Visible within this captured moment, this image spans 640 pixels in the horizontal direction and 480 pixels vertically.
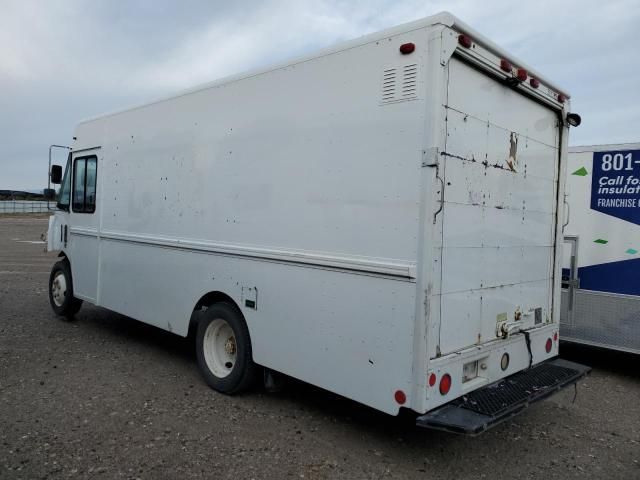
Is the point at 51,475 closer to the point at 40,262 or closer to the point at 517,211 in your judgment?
the point at 517,211

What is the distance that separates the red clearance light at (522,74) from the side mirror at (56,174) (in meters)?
6.81

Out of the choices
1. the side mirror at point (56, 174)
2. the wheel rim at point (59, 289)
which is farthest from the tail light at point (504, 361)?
the side mirror at point (56, 174)

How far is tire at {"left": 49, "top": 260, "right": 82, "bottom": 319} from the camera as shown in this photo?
7867 millimetres

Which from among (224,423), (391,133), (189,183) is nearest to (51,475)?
(224,423)

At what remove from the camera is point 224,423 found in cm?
448

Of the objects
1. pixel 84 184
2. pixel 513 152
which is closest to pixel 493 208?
pixel 513 152

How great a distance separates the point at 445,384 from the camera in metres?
3.63

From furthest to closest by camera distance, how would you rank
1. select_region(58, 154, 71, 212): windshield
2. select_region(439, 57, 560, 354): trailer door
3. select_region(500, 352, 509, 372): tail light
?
select_region(58, 154, 71, 212): windshield → select_region(500, 352, 509, 372): tail light → select_region(439, 57, 560, 354): trailer door

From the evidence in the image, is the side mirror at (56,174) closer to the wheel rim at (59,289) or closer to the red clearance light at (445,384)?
the wheel rim at (59,289)

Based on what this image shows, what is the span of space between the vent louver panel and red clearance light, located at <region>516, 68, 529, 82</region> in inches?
47.3

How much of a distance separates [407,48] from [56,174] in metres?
6.50

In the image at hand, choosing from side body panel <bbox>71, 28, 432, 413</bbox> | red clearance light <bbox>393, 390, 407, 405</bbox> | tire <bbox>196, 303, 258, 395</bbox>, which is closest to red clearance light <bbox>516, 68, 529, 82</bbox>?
side body panel <bbox>71, 28, 432, 413</bbox>

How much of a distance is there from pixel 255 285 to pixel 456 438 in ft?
6.95

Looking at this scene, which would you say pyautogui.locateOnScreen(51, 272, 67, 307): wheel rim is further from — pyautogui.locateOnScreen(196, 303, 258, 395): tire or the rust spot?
the rust spot
